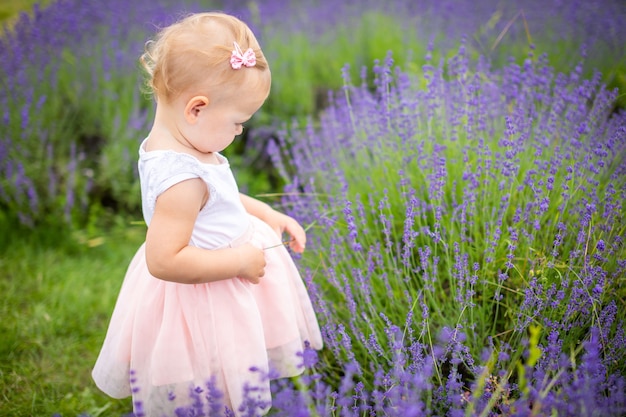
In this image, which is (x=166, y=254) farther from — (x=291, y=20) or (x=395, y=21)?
(x=291, y=20)

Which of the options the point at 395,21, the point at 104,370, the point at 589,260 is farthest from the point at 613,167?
the point at 395,21

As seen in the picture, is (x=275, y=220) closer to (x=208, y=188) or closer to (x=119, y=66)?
(x=208, y=188)

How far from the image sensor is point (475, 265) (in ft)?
5.49

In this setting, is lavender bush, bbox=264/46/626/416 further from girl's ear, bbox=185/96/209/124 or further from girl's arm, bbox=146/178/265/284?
girl's ear, bbox=185/96/209/124

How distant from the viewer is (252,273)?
63.3 inches

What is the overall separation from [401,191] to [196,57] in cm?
119

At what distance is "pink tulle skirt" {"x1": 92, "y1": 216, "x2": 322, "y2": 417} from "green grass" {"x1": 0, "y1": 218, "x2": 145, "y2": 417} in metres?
0.57

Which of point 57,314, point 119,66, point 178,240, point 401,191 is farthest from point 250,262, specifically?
point 119,66

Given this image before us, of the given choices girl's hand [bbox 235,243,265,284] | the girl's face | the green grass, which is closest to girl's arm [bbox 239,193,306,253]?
girl's hand [bbox 235,243,265,284]

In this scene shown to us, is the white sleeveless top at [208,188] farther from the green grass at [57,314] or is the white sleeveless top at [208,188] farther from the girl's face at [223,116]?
the green grass at [57,314]

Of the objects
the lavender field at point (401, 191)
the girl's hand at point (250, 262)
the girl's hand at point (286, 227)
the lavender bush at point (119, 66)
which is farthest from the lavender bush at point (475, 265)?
the lavender bush at point (119, 66)

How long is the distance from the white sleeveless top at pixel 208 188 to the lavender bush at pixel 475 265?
0.37m

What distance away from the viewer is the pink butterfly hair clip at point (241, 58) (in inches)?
57.5

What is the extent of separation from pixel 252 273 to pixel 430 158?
1.01m
